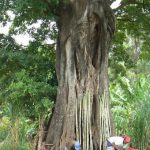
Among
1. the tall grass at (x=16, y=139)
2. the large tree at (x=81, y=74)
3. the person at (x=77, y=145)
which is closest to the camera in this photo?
the person at (x=77, y=145)

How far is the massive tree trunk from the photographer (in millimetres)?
7215

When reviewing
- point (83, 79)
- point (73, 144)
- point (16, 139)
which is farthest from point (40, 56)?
point (73, 144)

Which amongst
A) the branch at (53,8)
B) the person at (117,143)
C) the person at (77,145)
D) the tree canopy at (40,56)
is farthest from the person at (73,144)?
the branch at (53,8)

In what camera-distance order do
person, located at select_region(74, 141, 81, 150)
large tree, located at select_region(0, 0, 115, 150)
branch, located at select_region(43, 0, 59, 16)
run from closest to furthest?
person, located at select_region(74, 141, 81, 150) < large tree, located at select_region(0, 0, 115, 150) < branch, located at select_region(43, 0, 59, 16)

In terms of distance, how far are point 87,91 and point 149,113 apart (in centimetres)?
172

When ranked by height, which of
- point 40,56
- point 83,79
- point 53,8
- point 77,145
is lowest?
point 77,145

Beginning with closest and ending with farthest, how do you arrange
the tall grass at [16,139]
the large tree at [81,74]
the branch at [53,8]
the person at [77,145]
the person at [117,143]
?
the person at [117,143] < the person at [77,145] < the large tree at [81,74] < the branch at [53,8] < the tall grass at [16,139]

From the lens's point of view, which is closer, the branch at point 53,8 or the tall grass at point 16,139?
the branch at point 53,8

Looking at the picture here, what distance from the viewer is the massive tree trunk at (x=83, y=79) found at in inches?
284

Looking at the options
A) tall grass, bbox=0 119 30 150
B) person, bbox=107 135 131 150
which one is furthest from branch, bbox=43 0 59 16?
person, bbox=107 135 131 150

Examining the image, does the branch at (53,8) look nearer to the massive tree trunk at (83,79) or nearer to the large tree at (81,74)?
the large tree at (81,74)

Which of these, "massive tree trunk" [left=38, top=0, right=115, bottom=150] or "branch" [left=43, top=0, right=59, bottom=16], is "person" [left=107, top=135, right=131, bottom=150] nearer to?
"massive tree trunk" [left=38, top=0, right=115, bottom=150]

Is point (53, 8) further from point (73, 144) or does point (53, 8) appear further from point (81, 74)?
point (73, 144)

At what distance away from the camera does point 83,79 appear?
738cm
